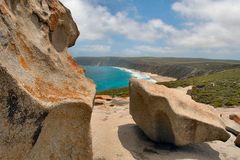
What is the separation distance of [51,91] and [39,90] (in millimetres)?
503

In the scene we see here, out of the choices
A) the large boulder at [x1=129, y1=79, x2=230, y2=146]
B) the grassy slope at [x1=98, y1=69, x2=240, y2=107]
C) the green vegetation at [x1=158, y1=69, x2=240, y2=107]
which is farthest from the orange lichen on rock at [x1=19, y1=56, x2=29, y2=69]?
the grassy slope at [x1=98, y1=69, x2=240, y2=107]

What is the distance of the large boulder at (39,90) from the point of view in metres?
7.93

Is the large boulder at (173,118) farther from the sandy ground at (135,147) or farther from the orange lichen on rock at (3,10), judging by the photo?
the orange lichen on rock at (3,10)

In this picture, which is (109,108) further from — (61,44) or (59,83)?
(59,83)

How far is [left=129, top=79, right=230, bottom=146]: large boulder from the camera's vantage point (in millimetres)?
13680

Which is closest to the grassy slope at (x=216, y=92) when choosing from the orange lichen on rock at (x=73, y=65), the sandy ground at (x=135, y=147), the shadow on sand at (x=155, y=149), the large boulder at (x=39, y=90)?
the sandy ground at (x=135, y=147)

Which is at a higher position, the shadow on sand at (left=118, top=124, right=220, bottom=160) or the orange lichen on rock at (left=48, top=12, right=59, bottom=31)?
the orange lichen on rock at (left=48, top=12, right=59, bottom=31)

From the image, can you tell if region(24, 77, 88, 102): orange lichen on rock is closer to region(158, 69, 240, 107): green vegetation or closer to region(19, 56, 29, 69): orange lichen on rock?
region(19, 56, 29, 69): orange lichen on rock

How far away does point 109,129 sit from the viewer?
16172 millimetres

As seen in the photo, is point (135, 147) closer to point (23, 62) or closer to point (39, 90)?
point (39, 90)

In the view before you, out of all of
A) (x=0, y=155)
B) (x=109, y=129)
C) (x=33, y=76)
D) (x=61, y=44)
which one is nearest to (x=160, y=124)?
(x=109, y=129)

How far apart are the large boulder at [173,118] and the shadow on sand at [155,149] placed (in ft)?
1.33

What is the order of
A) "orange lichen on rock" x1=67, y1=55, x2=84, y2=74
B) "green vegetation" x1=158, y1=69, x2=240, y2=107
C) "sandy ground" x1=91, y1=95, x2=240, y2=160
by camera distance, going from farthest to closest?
"green vegetation" x1=158, y1=69, x2=240, y2=107, "sandy ground" x1=91, y1=95, x2=240, y2=160, "orange lichen on rock" x1=67, y1=55, x2=84, y2=74

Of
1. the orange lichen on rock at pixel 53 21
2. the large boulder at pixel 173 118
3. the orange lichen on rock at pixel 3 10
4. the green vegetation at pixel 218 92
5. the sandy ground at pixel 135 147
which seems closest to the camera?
the orange lichen on rock at pixel 3 10
